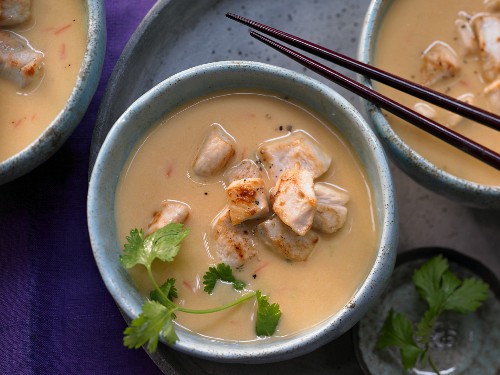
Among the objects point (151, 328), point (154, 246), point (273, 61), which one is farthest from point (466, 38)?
point (151, 328)

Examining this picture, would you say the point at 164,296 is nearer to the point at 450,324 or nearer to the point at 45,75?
the point at 45,75

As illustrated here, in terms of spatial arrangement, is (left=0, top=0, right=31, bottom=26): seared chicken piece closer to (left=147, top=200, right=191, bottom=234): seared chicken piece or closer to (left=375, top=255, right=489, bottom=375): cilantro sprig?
(left=147, top=200, right=191, bottom=234): seared chicken piece

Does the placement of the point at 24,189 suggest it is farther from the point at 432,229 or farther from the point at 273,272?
the point at 432,229

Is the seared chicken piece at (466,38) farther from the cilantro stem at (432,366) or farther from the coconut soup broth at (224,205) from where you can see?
the cilantro stem at (432,366)

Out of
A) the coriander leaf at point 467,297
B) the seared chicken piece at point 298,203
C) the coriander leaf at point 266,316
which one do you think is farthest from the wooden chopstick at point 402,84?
the coriander leaf at point 266,316

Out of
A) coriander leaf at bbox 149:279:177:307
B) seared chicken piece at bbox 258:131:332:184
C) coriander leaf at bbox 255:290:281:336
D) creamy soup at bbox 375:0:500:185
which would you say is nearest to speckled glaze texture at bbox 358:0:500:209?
creamy soup at bbox 375:0:500:185
